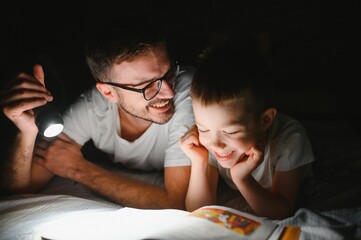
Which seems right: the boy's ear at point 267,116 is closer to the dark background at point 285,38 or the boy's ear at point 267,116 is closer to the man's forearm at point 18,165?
the man's forearm at point 18,165

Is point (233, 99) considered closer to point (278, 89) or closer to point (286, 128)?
point (286, 128)

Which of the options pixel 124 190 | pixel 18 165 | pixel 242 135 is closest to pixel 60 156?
pixel 18 165

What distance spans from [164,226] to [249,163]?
41cm

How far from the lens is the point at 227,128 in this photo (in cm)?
123

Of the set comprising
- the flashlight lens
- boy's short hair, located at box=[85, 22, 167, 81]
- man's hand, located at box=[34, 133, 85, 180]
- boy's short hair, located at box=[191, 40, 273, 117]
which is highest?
boy's short hair, located at box=[85, 22, 167, 81]

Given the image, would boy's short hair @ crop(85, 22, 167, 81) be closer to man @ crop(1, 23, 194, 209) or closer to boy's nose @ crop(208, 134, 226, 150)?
man @ crop(1, 23, 194, 209)

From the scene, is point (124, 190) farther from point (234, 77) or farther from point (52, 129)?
point (234, 77)

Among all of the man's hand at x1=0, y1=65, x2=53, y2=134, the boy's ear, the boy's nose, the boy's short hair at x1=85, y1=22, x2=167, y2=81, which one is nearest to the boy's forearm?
the boy's nose

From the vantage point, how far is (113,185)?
1.73 meters

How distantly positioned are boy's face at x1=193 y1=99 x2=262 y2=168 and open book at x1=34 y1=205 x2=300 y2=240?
23 cm

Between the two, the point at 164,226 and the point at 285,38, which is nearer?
the point at 164,226

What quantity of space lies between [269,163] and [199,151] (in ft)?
1.06

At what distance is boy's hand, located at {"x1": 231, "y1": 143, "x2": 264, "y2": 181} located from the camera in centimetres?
128

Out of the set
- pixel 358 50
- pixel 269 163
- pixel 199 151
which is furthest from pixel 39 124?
pixel 358 50
